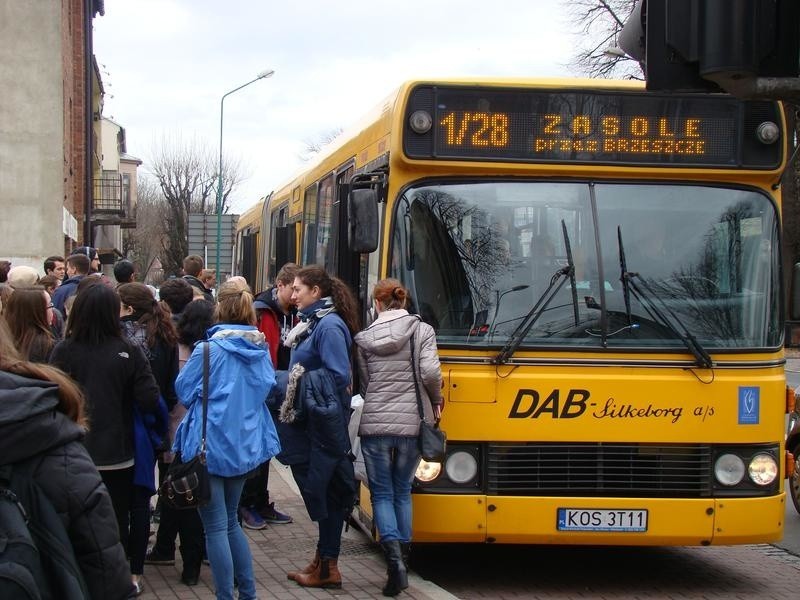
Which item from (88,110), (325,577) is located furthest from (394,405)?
(88,110)

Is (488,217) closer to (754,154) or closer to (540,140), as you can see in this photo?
(540,140)

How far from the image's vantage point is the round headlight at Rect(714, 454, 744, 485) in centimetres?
691

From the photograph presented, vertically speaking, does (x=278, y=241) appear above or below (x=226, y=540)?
above

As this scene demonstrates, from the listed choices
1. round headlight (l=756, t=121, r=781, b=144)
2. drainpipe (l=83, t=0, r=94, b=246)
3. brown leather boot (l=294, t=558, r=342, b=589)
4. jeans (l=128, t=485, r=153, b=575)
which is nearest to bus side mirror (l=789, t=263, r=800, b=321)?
round headlight (l=756, t=121, r=781, b=144)

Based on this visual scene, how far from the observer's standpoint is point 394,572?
21.9ft

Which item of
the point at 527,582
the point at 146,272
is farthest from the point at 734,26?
the point at 146,272

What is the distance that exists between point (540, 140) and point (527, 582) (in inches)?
110

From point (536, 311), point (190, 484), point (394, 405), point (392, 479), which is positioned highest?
point (536, 311)

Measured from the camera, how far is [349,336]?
22.2ft

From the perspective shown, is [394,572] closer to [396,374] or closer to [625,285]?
[396,374]

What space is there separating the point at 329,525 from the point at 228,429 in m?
1.37

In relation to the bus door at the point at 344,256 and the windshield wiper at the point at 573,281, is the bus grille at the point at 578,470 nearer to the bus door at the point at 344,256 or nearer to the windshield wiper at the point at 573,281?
the windshield wiper at the point at 573,281

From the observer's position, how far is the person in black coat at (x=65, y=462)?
2.71 metres

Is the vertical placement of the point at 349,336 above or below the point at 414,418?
above
